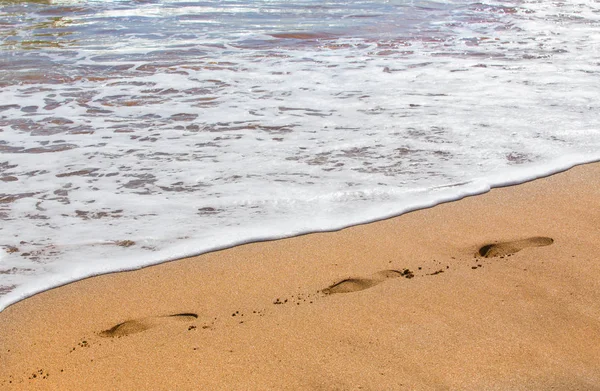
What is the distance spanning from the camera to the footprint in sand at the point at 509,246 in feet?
9.86

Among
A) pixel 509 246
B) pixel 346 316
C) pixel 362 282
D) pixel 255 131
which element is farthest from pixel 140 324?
pixel 255 131

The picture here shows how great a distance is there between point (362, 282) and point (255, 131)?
231cm

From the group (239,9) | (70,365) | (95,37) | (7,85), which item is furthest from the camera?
(239,9)

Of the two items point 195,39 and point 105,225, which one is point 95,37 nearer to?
point 195,39

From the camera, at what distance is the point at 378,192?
3.70m

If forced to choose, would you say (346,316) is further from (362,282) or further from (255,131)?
(255,131)

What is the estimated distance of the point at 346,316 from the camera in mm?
2512

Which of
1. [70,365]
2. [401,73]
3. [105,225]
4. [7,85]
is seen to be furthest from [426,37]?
[70,365]

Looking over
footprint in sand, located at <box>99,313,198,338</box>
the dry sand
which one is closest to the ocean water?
the dry sand

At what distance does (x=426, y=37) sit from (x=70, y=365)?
7512mm

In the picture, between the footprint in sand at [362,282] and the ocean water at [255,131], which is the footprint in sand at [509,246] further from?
the ocean water at [255,131]

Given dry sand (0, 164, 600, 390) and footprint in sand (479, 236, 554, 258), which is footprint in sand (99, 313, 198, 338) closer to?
dry sand (0, 164, 600, 390)

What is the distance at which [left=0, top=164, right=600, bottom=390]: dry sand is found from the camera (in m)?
2.18

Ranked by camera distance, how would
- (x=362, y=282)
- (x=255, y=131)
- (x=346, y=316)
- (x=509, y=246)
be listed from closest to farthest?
1. (x=346, y=316)
2. (x=362, y=282)
3. (x=509, y=246)
4. (x=255, y=131)
